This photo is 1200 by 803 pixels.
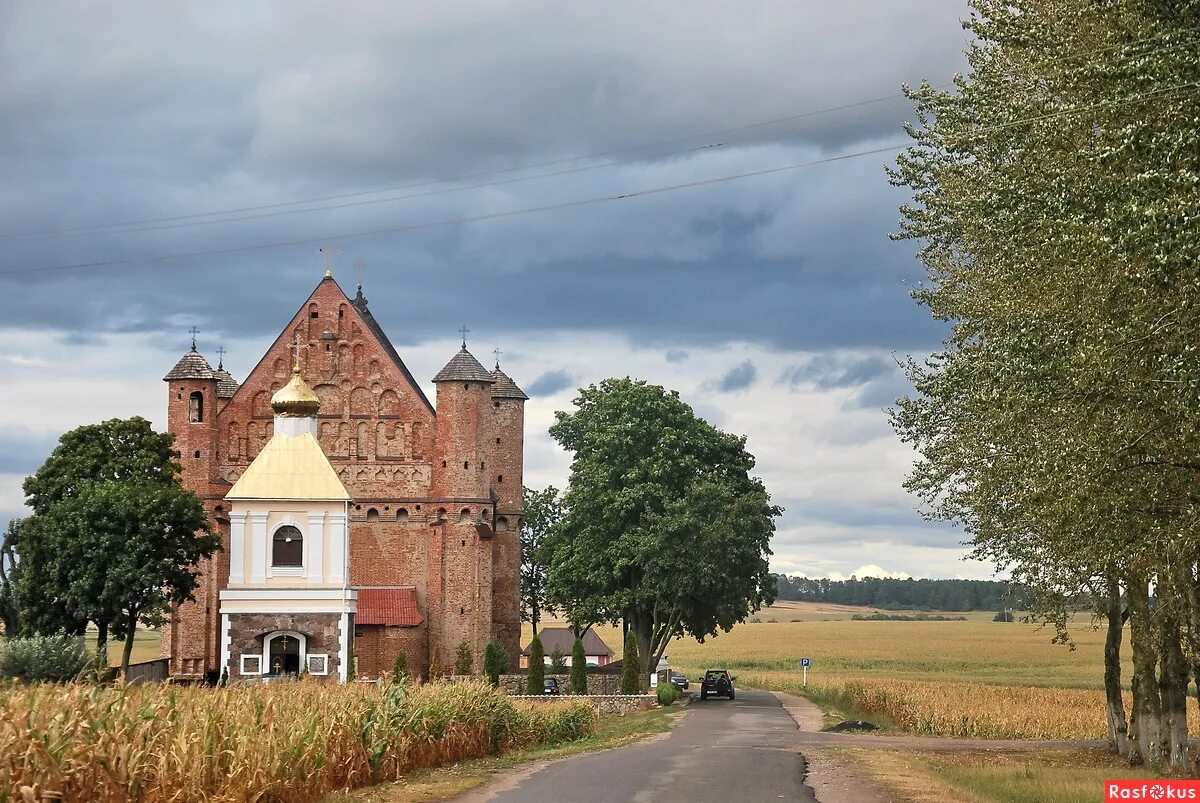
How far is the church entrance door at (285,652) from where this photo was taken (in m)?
51.1

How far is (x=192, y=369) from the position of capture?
64625mm

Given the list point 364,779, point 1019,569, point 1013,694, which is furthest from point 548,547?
point 364,779

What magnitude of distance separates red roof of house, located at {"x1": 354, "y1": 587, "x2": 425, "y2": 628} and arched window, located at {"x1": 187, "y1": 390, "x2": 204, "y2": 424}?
33.4 feet

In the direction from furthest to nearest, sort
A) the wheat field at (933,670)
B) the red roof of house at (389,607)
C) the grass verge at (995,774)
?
1. the red roof of house at (389,607)
2. the wheat field at (933,670)
3. the grass verge at (995,774)

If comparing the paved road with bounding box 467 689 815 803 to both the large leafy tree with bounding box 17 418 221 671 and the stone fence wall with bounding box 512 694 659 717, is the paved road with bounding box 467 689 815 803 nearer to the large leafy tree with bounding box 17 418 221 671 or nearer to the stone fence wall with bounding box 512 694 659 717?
the stone fence wall with bounding box 512 694 659 717

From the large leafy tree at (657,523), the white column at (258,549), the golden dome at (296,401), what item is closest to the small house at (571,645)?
the large leafy tree at (657,523)

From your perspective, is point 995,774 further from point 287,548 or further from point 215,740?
point 287,548

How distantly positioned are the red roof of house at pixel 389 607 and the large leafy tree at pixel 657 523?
6218 millimetres

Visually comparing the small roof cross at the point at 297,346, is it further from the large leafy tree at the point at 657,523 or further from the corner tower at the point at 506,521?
the large leafy tree at the point at 657,523

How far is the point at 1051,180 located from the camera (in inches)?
817

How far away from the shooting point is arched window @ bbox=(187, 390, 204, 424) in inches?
2544

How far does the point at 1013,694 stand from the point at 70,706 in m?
47.8

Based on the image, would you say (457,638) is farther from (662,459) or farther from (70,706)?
(70,706)

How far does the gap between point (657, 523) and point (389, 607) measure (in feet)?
39.0
